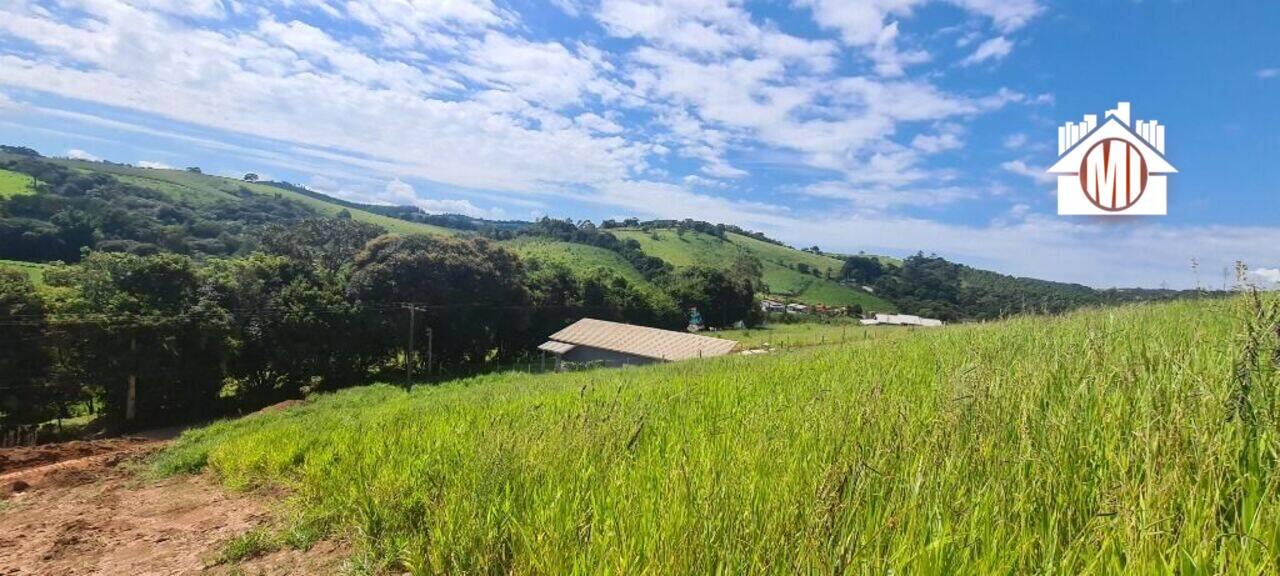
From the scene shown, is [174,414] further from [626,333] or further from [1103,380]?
[1103,380]

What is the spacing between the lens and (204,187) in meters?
128

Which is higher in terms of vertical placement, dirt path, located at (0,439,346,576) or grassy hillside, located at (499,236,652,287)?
grassy hillside, located at (499,236,652,287)

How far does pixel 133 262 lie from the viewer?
92.3 ft

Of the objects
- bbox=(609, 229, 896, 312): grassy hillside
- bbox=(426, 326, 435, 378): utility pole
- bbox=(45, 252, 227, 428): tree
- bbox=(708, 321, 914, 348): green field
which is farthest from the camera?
bbox=(609, 229, 896, 312): grassy hillside

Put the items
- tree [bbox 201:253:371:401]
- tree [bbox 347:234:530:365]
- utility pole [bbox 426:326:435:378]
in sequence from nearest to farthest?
1. tree [bbox 201:253:371:401]
2. utility pole [bbox 426:326:435:378]
3. tree [bbox 347:234:530:365]

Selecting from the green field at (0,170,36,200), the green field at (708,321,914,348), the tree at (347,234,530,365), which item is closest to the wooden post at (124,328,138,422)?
the tree at (347,234,530,365)

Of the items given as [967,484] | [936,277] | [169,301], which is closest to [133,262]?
[169,301]

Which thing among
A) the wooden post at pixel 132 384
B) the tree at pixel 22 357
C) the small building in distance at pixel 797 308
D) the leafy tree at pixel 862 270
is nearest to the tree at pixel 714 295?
the small building in distance at pixel 797 308

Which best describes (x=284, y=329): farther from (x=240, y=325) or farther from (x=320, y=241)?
(x=320, y=241)

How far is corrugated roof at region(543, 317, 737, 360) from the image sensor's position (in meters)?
40.2

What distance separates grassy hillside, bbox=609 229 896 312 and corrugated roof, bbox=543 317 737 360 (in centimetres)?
5896

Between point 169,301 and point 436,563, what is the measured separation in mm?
33954

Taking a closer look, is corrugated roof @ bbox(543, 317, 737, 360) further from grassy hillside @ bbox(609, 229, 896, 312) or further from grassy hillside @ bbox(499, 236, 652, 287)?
grassy hillside @ bbox(609, 229, 896, 312)

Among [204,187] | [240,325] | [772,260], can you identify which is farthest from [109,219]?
[772,260]
